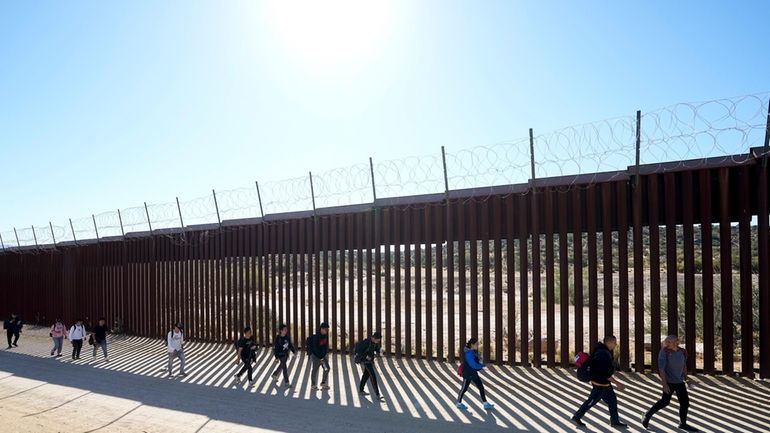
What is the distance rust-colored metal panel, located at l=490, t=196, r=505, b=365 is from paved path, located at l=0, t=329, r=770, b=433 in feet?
1.74

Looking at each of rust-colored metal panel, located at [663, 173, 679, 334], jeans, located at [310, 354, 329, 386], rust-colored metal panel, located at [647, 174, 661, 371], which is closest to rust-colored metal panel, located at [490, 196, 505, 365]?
rust-colored metal panel, located at [647, 174, 661, 371]

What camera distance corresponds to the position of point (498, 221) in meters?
13.5

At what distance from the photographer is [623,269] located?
38.8 ft

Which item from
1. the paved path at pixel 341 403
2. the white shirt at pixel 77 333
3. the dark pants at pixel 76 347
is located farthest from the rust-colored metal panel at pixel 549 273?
the dark pants at pixel 76 347

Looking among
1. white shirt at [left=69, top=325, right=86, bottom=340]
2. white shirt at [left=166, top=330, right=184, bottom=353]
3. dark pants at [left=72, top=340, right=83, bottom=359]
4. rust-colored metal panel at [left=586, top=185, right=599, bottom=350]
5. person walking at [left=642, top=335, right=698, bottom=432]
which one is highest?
rust-colored metal panel at [left=586, top=185, right=599, bottom=350]

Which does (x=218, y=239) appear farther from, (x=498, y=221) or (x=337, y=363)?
(x=498, y=221)

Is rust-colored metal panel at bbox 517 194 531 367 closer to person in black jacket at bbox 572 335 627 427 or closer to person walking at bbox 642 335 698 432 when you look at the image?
person in black jacket at bbox 572 335 627 427

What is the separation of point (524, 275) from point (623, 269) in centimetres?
203

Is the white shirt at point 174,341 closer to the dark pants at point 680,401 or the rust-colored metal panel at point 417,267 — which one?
the rust-colored metal panel at point 417,267

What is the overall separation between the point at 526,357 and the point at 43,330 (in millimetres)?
22558

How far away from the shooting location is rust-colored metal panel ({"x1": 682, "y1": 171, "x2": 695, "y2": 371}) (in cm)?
1113

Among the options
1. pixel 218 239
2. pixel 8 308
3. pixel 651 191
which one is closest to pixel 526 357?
pixel 651 191

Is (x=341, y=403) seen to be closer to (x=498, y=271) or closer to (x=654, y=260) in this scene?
(x=498, y=271)

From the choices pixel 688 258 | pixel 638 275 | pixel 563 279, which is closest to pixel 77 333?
pixel 563 279
